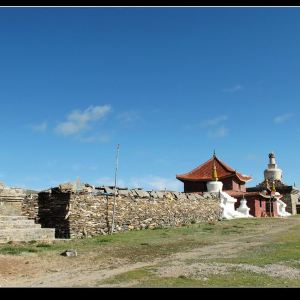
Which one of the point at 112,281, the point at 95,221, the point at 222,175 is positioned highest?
the point at 222,175

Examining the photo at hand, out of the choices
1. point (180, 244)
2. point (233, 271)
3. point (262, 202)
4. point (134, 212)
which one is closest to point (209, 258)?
point (233, 271)

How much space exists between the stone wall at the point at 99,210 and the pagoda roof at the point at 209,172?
57.0ft

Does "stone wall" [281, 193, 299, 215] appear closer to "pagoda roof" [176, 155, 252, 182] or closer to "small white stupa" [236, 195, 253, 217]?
"pagoda roof" [176, 155, 252, 182]

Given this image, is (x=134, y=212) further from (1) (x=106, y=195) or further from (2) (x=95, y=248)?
(2) (x=95, y=248)

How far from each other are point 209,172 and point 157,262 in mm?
33021

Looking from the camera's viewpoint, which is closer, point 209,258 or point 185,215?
point 209,258

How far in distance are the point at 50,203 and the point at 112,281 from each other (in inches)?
455

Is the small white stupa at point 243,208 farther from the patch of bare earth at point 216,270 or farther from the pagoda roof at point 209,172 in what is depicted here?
the patch of bare earth at point 216,270

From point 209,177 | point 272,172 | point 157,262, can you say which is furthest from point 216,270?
point 272,172

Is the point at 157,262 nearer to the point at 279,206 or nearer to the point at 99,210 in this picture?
the point at 99,210

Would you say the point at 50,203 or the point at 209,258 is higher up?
the point at 50,203

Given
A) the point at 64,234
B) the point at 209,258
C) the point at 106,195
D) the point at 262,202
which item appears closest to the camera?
the point at 209,258

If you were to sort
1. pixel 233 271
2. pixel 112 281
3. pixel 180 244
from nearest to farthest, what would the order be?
pixel 112 281 < pixel 233 271 < pixel 180 244

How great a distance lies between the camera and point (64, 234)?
20.9 m
